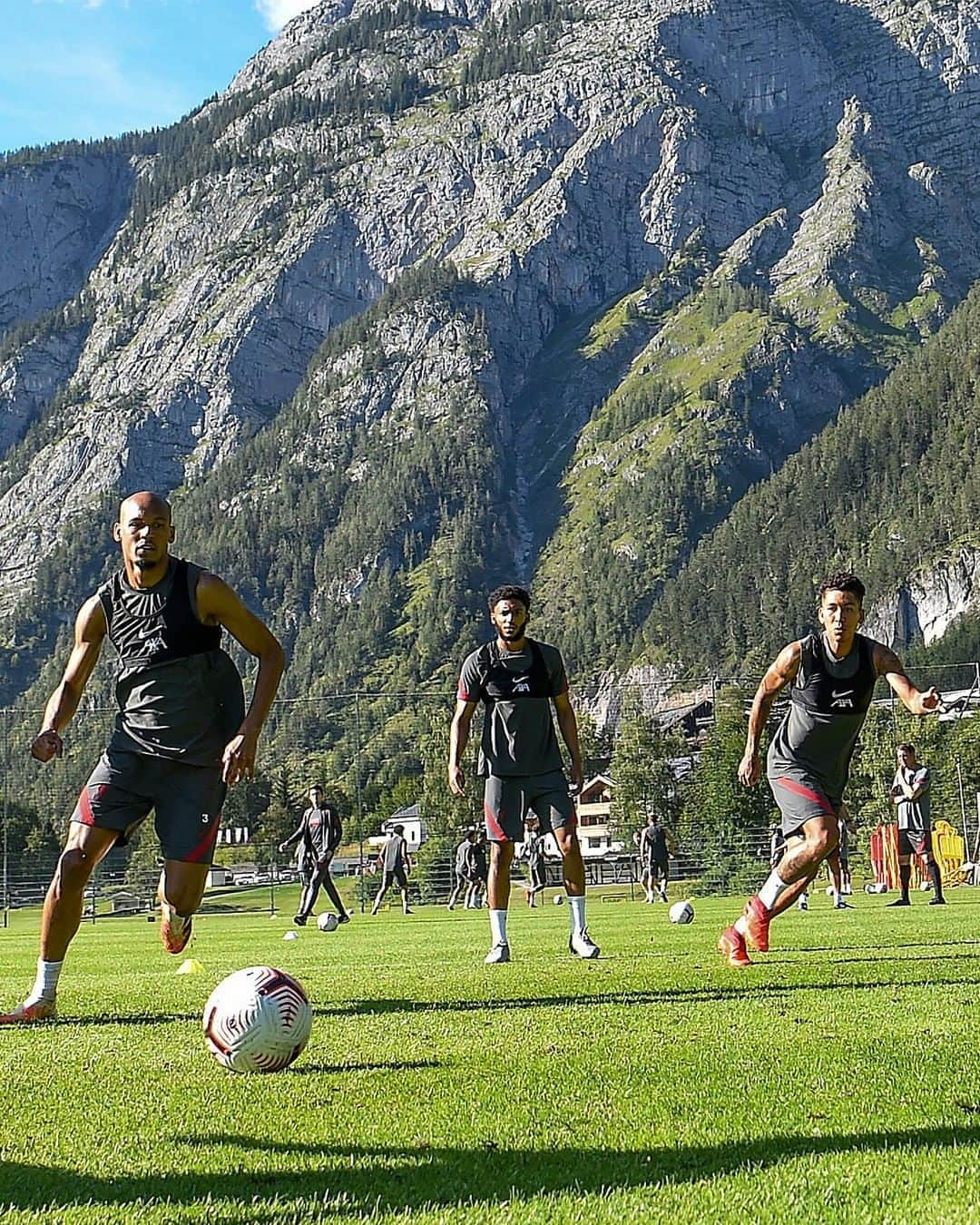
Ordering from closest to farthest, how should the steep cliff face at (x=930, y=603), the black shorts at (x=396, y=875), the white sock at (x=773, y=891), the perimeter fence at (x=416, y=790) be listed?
1. the white sock at (x=773, y=891)
2. the black shorts at (x=396, y=875)
3. the perimeter fence at (x=416, y=790)
4. the steep cliff face at (x=930, y=603)

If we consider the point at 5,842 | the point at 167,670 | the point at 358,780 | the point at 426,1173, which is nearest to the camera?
the point at 426,1173

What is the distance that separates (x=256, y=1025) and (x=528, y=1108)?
46.8 inches

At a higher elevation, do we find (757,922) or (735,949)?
(757,922)

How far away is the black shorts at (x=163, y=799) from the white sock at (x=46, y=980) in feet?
2.45

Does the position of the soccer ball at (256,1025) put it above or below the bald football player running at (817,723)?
below

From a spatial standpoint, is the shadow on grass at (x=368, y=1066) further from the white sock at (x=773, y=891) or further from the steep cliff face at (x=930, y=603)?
the steep cliff face at (x=930, y=603)

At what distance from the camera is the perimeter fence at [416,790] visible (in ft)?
130

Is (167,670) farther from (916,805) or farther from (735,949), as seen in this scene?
(916,805)

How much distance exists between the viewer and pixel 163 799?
6531 mm

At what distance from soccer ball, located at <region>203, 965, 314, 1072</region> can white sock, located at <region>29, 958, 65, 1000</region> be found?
1890mm

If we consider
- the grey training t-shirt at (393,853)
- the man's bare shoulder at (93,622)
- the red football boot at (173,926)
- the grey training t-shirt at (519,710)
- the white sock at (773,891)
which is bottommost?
the grey training t-shirt at (393,853)

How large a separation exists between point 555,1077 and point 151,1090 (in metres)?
1.40

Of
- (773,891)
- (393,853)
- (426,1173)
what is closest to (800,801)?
(773,891)

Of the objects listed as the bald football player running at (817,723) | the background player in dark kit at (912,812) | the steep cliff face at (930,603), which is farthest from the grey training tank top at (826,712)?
the steep cliff face at (930,603)
